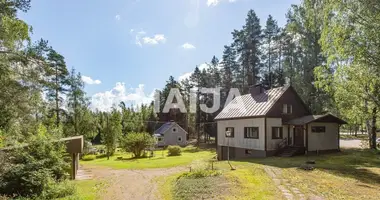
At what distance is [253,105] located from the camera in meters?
24.6

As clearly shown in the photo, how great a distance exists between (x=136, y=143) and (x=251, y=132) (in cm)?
1347

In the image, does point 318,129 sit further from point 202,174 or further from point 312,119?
point 202,174

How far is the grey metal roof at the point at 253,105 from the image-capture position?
2283cm

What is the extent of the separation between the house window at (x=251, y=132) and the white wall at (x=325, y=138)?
14.2 ft

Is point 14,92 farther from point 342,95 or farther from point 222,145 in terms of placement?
point 342,95

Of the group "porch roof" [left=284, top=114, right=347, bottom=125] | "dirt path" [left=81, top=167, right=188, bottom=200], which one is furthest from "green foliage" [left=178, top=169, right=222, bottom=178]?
"porch roof" [left=284, top=114, right=347, bottom=125]

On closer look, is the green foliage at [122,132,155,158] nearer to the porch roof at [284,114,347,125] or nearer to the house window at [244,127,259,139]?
the house window at [244,127,259,139]

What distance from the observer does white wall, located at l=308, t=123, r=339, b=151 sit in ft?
74.4

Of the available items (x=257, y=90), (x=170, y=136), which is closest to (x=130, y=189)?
(x=257, y=90)

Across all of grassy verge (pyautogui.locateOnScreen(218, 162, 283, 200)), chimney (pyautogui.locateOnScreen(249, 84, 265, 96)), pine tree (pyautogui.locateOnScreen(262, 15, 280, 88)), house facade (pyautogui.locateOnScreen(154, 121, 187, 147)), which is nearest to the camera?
grassy verge (pyautogui.locateOnScreen(218, 162, 283, 200))

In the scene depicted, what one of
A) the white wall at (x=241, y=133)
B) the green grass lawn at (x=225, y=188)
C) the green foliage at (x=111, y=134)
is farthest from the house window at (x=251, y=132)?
the green foliage at (x=111, y=134)

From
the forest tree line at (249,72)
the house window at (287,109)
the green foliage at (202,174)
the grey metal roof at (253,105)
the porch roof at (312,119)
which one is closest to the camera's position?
the forest tree line at (249,72)

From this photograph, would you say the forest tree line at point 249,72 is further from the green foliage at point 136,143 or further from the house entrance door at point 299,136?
the green foliage at point 136,143

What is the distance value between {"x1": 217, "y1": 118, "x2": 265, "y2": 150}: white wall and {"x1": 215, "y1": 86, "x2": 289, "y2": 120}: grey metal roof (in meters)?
0.55
